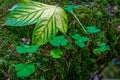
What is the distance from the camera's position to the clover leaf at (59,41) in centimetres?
228

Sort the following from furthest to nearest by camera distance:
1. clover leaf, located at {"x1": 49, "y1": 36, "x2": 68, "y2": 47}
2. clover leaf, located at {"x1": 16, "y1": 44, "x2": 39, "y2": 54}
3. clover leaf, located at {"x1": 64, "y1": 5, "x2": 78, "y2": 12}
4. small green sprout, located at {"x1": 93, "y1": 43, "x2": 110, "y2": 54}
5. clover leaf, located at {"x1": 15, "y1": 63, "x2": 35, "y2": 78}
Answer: clover leaf, located at {"x1": 64, "y1": 5, "x2": 78, "y2": 12} → small green sprout, located at {"x1": 93, "y1": 43, "x2": 110, "y2": 54} → clover leaf, located at {"x1": 49, "y1": 36, "x2": 68, "y2": 47} → clover leaf, located at {"x1": 16, "y1": 44, "x2": 39, "y2": 54} → clover leaf, located at {"x1": 15, "y1": 63, "x2": 35, "y2": 78}

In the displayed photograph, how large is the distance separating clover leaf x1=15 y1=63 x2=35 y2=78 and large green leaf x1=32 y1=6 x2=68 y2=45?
1.04ft

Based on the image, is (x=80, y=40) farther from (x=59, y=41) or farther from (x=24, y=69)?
(x=24, y=69)

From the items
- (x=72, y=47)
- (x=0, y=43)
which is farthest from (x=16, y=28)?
(x=72, y=47)

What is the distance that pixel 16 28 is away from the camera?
246 cm

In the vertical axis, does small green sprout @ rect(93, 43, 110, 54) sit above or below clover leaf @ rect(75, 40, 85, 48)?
below

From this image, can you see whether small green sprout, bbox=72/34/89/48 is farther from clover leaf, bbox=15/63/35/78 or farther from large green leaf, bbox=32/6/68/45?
clover leaf, bbox=15/63/35/78

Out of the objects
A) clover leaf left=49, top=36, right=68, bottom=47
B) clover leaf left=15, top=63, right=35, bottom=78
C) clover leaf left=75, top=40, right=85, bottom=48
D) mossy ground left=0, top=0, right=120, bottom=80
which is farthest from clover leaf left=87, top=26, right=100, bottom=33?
clover leaf left=15, top=63, right=35, bottom=78

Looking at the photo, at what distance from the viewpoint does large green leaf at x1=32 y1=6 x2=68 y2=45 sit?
91.7 inches

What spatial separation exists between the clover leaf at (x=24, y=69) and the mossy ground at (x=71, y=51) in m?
0.05

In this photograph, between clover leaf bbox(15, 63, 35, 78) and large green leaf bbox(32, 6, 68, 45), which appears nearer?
clover leaf bbox(15, 63, 35, 78)

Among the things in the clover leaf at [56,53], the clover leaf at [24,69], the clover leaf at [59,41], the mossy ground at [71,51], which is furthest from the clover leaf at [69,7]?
the clover leaf at [24,69]

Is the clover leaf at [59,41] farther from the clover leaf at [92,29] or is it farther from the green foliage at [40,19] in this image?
the clover leaf at [92,29]

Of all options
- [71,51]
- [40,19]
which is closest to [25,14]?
[40,19]
